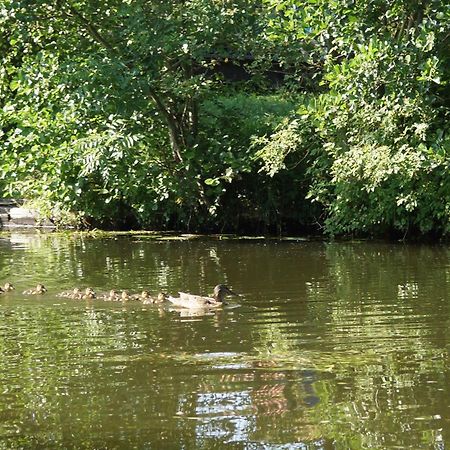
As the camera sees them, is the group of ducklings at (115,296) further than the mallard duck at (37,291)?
No

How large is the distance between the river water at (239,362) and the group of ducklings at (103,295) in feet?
0.59

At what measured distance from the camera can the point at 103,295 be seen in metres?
13.4

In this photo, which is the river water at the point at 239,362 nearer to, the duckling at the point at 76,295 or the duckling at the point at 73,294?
the duckling at the point at 73,294

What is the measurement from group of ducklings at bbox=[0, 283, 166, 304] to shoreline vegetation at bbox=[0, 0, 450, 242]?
663 cm

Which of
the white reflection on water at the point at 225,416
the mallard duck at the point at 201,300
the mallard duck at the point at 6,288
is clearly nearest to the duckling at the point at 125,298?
the mallard duck at the point at 201,300

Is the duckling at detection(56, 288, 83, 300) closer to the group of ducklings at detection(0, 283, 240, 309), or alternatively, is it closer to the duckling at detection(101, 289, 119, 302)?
the group of ducklings at detection(0, 283, 240, 309)

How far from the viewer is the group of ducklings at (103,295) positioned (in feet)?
41.9

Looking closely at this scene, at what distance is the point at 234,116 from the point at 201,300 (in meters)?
11.4

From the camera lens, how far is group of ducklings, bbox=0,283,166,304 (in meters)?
12.8

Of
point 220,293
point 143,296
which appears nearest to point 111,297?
point 143,296

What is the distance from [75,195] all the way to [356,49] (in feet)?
26.6

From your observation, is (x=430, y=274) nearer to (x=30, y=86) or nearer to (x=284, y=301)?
(x=284, y=301)

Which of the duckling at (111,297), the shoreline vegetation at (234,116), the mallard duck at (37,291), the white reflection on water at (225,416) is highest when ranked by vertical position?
the shoreline vegetation at (234,116)

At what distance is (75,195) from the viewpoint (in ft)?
72.9
